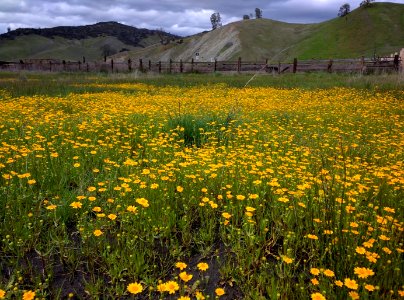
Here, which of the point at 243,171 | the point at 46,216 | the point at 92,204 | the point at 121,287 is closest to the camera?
the point at 121,287

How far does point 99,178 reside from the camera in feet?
14.9

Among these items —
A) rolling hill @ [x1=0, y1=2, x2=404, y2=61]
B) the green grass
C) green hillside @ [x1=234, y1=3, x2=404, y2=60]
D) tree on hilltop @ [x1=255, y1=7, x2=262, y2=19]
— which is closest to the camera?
the green grass

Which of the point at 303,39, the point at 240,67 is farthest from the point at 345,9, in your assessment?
the point at 240,67

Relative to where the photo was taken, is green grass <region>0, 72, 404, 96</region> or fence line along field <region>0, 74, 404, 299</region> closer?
fence line along field <region>0, 74, 404, 299</region>

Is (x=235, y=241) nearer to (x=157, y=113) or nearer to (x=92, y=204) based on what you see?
(x=92, y=204)

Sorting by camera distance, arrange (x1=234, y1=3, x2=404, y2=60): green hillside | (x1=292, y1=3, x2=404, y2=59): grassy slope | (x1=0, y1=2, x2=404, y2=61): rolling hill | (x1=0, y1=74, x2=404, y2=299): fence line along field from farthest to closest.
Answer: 1. (x1=0, y1=2, x2=404, y2=61): rolling hill
2. (x1=234, y1=3, x2=404, y2=60): green hillside
3. (x1=292, y1=3, x2=404, y2=59): grassy slope
4. (x1=0, y1=74, x2=404, y2=299): fence line along field

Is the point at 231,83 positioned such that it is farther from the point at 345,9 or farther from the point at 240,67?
the point at 345,9

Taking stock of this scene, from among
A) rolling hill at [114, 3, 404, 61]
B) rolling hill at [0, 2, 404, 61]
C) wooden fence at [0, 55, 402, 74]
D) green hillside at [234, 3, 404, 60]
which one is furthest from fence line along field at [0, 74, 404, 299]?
green hillside at [234, 3, 404, 60]

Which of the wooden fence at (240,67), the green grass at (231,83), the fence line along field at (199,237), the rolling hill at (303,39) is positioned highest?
the rolling hill at (303,39)

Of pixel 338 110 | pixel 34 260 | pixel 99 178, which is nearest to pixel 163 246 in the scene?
pixel 34 260

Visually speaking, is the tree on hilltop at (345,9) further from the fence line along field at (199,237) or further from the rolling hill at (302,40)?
the fence line along field at (199,237)

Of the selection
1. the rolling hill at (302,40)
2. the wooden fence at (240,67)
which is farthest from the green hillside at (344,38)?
the wooden fence at (240,67)

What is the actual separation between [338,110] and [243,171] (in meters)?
6.98

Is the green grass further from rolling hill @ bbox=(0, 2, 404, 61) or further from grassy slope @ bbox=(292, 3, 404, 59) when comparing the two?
grassy slope @ bbox=(292, 3, 404, 59)
